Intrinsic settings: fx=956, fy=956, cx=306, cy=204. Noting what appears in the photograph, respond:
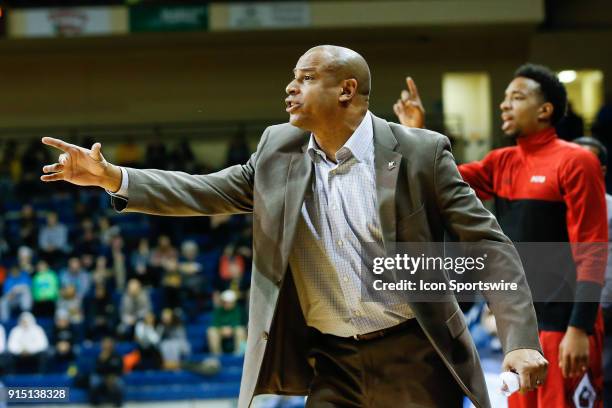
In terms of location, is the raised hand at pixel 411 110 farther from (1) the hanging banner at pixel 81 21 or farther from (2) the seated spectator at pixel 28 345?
(1) the hanging banner at pixel 81 21

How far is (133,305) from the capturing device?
393 inches

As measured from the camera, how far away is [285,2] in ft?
37.6

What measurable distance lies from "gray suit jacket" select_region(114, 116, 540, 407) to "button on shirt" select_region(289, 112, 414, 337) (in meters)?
0.05

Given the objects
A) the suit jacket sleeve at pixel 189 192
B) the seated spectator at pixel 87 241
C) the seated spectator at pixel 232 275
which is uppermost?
the suit jacket sleeve at pixel 189 192

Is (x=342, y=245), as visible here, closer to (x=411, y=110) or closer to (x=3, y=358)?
(x=411, y=110)

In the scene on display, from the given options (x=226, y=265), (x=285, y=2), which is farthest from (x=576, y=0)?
(x=226, y=265)

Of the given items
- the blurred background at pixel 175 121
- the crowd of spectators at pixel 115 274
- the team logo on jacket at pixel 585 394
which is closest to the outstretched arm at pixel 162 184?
the team logo on jacket at pixel 585 394

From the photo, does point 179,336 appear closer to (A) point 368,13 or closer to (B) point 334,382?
(A) point 368,13

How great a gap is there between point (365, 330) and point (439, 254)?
0.31m

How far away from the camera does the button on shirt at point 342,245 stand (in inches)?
106

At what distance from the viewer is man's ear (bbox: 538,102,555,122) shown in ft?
12.1

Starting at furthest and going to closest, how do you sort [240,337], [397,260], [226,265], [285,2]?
[285,2] → [226,265] → [240,337] → [397,260]

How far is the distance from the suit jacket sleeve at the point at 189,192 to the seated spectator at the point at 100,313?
698cm

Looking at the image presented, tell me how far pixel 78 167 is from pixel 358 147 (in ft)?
2.58
